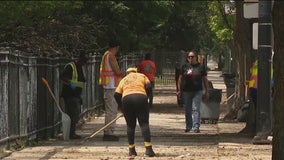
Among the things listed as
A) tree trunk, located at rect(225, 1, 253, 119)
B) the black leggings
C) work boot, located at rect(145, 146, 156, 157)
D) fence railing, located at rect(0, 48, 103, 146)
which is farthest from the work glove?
tree trunk, located at rect(225, 1, 253, 119)

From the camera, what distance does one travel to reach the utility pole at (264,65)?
1276 centimetres

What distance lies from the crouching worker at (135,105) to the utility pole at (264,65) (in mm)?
2282

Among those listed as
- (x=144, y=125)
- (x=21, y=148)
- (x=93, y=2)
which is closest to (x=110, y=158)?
(x=144, y=125)

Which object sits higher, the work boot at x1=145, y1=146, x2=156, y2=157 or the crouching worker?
the crouching worker

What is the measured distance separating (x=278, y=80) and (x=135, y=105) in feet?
15.9

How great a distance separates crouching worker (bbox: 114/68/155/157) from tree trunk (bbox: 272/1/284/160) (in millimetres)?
4646

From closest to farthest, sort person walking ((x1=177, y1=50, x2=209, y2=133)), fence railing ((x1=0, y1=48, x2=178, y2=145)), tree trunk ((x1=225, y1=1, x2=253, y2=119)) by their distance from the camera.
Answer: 1. fence railing ((x1=0, y1=48, x2=178, y2=145))
2. person walking ((x1=177, y1=50, x2=209, y2=133))
3. tree trunk ((x1=225, y1=1, x2=253, y2=119))

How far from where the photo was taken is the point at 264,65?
1278 cm

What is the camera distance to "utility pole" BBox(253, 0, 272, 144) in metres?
12.8

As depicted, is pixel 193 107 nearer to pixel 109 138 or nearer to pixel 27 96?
pixel 109 138

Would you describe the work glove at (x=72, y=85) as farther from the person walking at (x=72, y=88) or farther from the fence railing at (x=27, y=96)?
the fence railing at (x=27, y=96)

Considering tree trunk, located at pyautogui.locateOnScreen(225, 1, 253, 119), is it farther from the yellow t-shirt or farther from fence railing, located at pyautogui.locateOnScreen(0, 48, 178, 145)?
the yellow t-shirt

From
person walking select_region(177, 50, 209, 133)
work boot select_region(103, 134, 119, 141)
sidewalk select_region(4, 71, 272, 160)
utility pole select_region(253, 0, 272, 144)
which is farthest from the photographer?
person walking select_region(177, 50, 209, 133)

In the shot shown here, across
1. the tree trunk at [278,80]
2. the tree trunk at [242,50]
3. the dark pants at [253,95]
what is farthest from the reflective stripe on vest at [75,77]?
the tree trunk at [278,80]
